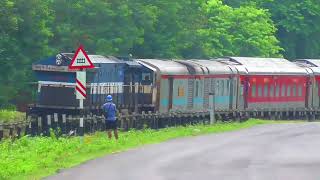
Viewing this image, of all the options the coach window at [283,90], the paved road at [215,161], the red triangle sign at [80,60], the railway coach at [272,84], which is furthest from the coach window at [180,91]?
the red triangle sign at [80,60]

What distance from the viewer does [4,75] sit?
1746 inches

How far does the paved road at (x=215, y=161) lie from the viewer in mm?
19641

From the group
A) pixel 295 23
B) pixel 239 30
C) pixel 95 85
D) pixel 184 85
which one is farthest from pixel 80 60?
pixel 295 23

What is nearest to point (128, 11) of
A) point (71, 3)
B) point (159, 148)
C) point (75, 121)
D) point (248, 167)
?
point (71, 3)

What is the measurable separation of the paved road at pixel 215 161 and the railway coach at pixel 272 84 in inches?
719

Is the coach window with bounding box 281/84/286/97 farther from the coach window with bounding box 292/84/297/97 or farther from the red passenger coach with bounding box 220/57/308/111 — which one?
the coach window with bounding box 292/84/297/97

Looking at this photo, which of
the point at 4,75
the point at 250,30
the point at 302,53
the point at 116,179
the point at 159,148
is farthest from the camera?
the point at 302,53

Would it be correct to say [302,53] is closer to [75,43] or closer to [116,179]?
[75,43]

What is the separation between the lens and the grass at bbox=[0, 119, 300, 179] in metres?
20.3

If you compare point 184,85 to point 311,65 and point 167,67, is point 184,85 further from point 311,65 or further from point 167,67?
point 311,65

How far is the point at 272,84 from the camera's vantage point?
5369 centimetres

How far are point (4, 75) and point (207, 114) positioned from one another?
10913mm

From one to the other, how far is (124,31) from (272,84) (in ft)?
33.8

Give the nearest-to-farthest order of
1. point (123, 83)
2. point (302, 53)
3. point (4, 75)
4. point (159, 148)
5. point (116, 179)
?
1. point (116, 179)
2. point (159, 148)
3. point (123, 83)
4. point (4, 75)
5. point (302, 53)
